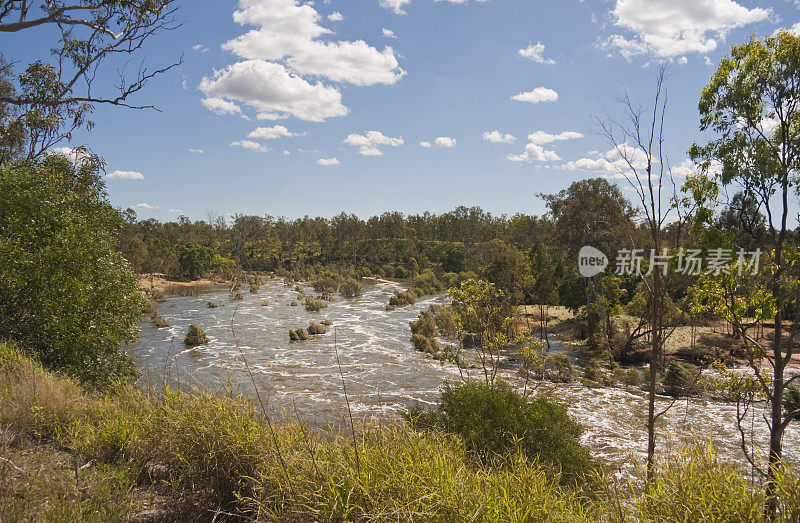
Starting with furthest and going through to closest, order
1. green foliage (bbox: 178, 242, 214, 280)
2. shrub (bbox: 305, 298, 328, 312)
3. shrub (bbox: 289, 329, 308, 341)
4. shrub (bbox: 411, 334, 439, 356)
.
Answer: green foliage (bbox: 178, 242, 214, 280), shrub (bbox: 305, 298, 328, 312), shrub (bbox: 289, 329, 308, 341), shrub (bbox: 411, 334, 439, 356)

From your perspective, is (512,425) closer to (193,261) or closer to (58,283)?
(58,283)

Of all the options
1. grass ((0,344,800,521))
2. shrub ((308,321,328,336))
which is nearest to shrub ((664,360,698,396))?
grass ((0,344,800,521))

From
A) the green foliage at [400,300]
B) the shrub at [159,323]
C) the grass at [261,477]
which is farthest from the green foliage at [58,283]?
the green foliage at [400,300]

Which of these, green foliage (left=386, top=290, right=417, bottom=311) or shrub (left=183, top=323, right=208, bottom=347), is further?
green foliage (left=386, top=290, right=417, bottom=311)

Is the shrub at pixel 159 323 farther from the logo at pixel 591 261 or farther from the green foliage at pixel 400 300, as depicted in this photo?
the logo at pixel 591 261

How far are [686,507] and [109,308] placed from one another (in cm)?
1144

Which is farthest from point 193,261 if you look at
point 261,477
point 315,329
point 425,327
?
point 261,477

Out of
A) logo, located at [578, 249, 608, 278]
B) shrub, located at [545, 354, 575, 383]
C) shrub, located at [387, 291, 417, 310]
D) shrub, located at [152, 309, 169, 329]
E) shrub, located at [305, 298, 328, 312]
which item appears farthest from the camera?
shrub, located at [387, 291, 417, 310]

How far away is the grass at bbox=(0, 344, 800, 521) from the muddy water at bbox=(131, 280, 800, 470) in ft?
4.89

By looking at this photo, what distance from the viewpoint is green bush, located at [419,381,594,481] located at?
7754 mm

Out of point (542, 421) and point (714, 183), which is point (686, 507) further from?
point (542, 421)

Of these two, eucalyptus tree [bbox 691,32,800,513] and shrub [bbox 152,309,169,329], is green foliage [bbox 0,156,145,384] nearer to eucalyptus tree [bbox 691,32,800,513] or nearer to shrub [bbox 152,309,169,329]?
eucalyptus tree [bbox 691,32,800,513]

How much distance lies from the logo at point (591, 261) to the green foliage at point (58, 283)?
822 inches

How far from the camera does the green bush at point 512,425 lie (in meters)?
7.75
